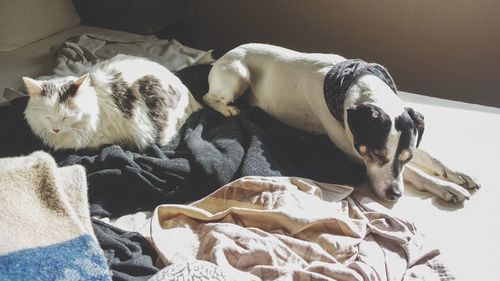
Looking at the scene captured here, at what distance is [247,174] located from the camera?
4.39 ft

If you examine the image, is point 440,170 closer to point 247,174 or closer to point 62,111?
point 247,174

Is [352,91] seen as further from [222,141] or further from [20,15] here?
[20,15]

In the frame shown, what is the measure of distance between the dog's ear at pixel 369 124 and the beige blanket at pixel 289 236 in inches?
7.2

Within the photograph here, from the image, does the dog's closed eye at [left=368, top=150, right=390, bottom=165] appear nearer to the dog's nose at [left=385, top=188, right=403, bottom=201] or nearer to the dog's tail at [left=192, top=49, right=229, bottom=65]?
the dog's nose at [left=385, top=188, right=403, bottom=201]

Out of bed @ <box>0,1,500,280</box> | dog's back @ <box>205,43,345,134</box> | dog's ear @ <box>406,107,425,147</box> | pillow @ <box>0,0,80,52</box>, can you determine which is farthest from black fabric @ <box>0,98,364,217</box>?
pillow @ <box>0,0,80,52</box>

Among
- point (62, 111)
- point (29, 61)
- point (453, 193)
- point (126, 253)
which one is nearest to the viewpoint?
point (126, 253)

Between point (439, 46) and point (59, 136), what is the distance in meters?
1.87

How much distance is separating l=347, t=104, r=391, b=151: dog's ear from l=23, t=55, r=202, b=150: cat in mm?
645

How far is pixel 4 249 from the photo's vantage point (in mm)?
878

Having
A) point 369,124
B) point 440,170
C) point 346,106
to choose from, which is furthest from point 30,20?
point 440,170

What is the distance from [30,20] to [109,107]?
1.02m

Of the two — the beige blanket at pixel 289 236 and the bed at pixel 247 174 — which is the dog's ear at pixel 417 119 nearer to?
the bed at pixel 247 174

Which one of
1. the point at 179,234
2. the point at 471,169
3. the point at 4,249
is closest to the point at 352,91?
the point at 471,169

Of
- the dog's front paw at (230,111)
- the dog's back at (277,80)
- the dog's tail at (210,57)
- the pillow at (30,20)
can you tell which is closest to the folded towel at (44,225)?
the dog's front paw at (230,111)
